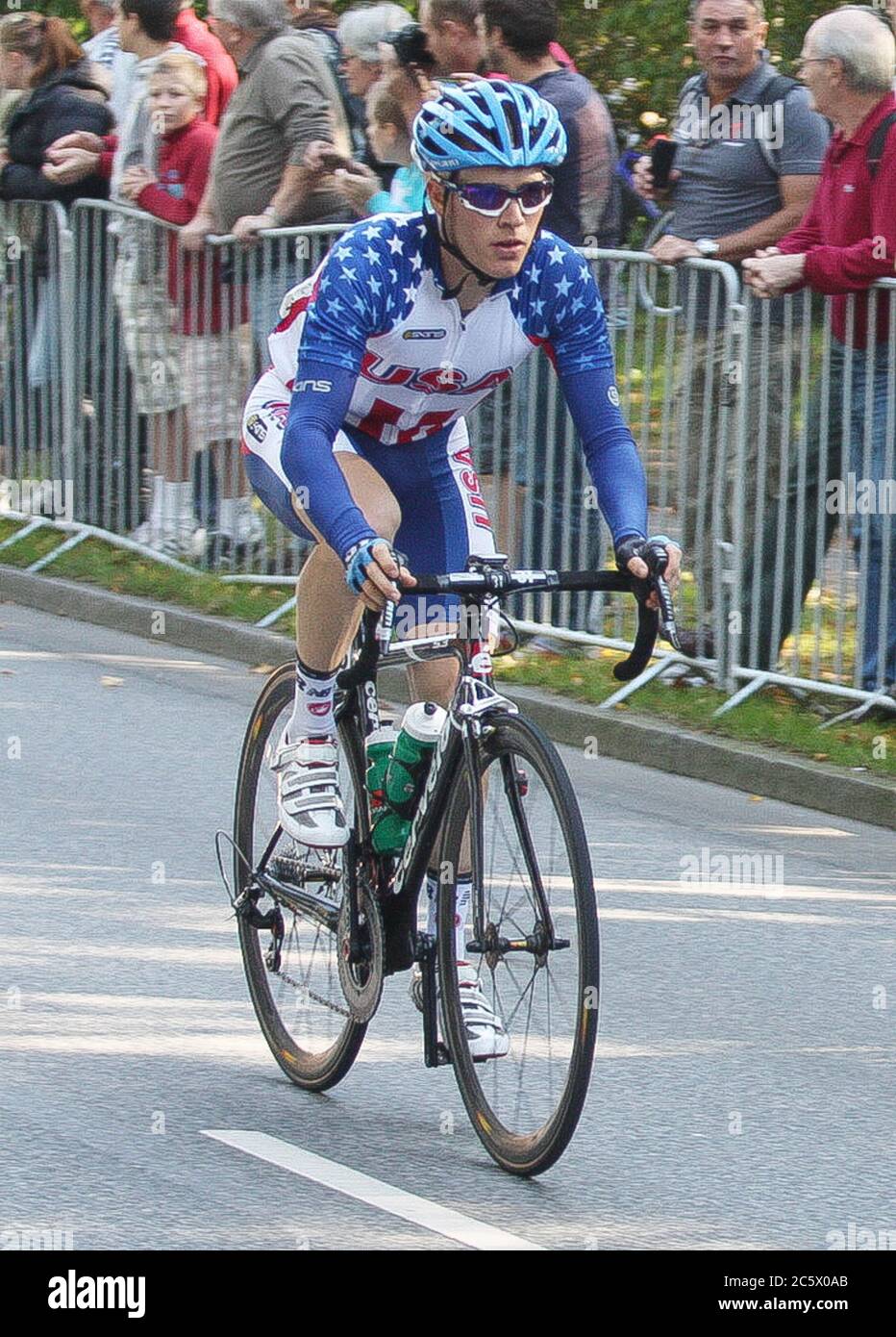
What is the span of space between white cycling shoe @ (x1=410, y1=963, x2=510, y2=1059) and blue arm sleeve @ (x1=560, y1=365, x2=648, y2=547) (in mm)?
887

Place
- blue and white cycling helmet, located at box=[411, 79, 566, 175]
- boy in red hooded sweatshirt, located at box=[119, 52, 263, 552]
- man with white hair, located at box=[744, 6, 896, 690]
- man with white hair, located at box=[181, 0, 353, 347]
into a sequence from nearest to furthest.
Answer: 1. blue and white cycling helmet, located at box=[411, 79, 566, 175]
2. man with white hair, located at box=[744, 6, 896, 690]
3. man with white hair, located at box=[181, 0, 353, 347]
4. boy in red hooded sweatshirt, located at box=[119, 52, 263, 552]

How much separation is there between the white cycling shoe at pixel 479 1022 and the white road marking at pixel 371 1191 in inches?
12.3

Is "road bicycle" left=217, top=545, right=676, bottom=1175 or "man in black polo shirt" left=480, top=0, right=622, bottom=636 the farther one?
"man in black polo shirt" left=480, top=0, right=622, bottom=636

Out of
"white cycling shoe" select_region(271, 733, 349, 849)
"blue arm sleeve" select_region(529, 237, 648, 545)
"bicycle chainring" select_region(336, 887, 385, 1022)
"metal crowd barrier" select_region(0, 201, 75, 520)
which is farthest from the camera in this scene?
"metal crowd barrier" select_region(0, 201, 75, 520)

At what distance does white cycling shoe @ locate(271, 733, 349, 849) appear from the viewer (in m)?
5.42

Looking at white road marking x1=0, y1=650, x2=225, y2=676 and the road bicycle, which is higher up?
the road bicycle

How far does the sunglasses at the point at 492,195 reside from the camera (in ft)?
16.1

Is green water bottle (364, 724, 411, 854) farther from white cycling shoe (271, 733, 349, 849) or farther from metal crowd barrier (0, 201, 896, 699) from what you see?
metal crowd barrier (0, 201, 896, 699)

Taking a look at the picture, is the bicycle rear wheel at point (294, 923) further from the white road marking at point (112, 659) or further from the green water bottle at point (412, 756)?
the white road marking at point (112, 659)

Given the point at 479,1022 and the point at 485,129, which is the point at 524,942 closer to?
the point at 479,1022

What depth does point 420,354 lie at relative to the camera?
5.15m

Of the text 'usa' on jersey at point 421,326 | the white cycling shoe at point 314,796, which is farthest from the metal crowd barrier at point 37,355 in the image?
the text 'usa' on jersey at point 421,326

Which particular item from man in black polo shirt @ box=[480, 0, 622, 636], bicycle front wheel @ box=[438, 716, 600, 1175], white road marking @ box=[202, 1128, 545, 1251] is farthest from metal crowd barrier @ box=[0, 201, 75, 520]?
bicycle front wheel @ box=[438, 716, 600, 1175]

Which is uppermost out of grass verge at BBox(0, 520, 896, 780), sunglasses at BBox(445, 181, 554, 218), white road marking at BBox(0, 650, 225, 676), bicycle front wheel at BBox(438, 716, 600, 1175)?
sunglasses at BBox(445, 181, 554, 218)
